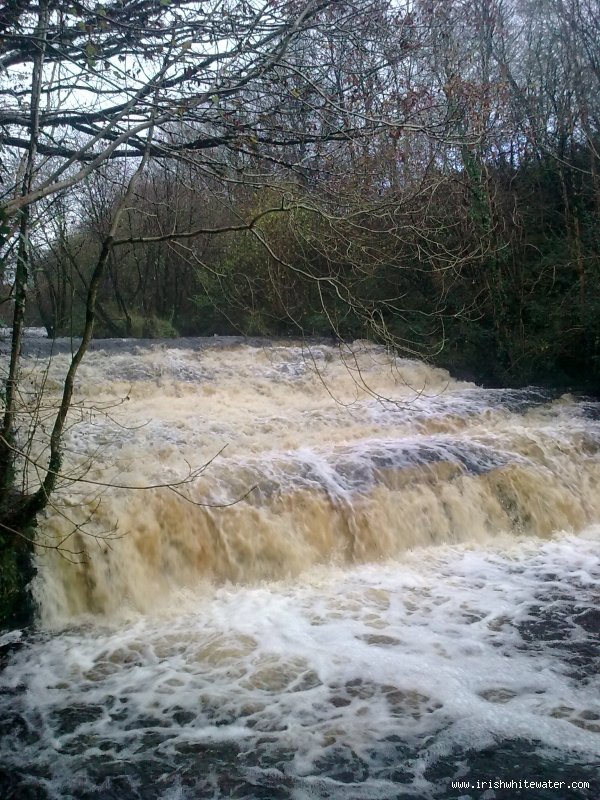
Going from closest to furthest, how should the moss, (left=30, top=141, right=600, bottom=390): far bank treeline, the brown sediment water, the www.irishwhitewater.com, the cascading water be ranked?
the www.irishwhitewater.com, the cascading water, the moss, the brown sediment water, (left=30, top=141, right=600, bottom=390): far bank treeline

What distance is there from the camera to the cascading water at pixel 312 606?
11.0 ft

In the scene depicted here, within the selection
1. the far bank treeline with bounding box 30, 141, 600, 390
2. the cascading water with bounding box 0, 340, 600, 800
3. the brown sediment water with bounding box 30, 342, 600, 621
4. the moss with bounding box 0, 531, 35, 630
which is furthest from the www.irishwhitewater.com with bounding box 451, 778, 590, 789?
the far bank treeline with bounding box 30, 141, 600, 390

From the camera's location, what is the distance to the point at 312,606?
507 centimetres

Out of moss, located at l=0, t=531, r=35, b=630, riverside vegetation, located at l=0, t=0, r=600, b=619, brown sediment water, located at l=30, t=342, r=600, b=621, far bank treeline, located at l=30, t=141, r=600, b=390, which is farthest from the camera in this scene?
far bank treeline, located at l=30, t=141, r=600, b=390

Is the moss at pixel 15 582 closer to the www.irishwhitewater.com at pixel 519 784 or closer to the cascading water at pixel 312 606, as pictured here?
the cascading water at pixel 312 606

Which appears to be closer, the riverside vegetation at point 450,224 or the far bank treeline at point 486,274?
the riverside vegetation at point 450,224

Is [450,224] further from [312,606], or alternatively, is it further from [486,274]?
[312,606]

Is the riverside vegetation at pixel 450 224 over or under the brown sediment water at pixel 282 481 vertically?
over

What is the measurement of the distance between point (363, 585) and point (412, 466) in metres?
1.66

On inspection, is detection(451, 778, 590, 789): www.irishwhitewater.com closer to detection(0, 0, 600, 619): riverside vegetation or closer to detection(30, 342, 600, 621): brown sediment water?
detection(30, 342, 600, 621): brown sediment water

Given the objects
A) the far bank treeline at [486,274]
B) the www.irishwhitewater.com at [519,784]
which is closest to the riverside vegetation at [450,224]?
the far bank treeline at [486,274]

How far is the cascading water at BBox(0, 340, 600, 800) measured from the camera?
335 centimetres

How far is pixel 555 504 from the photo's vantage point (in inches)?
268

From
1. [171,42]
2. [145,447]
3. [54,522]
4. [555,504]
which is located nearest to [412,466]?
[555,504]
